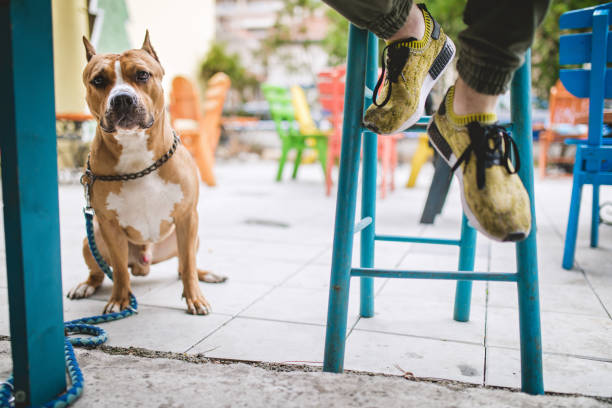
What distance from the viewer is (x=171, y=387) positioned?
1.00 m

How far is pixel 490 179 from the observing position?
891 mm

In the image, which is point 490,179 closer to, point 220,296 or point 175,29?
point 220,296

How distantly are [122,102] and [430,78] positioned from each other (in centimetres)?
89

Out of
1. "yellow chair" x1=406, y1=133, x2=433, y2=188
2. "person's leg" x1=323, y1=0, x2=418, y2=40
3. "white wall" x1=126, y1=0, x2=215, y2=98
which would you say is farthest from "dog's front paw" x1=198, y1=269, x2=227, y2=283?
"white wall" x1=126, y1=0, x2=215, y2=98

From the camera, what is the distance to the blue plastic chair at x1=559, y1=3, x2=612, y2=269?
82.4 inches

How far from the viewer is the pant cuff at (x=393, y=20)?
3.22 ft

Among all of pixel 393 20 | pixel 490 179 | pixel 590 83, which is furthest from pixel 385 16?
pixel 590 83

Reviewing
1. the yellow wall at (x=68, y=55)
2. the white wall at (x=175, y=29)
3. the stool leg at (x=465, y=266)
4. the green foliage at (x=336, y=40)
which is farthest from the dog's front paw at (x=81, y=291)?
the green foliage at (x=336, y=40)

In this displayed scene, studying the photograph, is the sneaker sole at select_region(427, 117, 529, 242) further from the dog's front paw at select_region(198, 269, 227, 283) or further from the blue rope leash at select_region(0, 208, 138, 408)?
the dog's front paw at select_region(198, 269, 227, 283)

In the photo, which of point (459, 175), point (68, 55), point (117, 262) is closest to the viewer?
point (459, 175)

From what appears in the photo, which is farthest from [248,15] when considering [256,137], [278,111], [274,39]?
[278,111]

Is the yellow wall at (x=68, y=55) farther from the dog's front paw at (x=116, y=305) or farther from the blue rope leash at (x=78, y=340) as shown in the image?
Result: the dog's front paw at (x=116, y=305)

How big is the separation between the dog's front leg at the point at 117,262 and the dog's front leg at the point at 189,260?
19cm

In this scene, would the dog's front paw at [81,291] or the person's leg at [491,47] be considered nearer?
the person's leg at [491,47]
